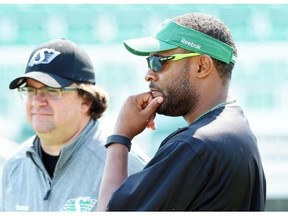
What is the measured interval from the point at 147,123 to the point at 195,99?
28 cm

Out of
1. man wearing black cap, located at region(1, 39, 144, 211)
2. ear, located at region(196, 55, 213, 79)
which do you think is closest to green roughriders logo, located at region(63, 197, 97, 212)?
man wearing black cap, located at region(1, 39, 144, 211)

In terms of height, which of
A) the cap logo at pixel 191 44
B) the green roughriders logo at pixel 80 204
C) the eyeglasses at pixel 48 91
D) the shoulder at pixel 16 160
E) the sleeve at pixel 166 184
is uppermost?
the cap logo at pixel 191 44

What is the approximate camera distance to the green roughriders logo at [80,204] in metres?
3.93

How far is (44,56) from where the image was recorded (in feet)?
14.4

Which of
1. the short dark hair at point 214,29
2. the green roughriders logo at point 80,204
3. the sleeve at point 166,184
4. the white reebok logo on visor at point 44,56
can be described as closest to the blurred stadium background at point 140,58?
the white reebok logo on visor at point 44,56

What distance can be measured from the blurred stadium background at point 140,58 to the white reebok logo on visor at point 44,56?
596 centimetres

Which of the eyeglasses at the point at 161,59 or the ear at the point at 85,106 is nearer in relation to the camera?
the eyeglasses at the point at 161,59

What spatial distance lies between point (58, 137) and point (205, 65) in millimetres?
1289

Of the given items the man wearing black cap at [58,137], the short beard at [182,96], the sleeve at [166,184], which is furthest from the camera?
the man wearing black cap at [58,137]

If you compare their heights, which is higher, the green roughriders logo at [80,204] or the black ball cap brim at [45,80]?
the black ball cap brim at [45,80]

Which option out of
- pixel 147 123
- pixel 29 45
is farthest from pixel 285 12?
pixel 147 123

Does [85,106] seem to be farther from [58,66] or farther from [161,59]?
[161,59]

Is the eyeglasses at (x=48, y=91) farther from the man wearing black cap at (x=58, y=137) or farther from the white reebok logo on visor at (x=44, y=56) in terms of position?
the white reebok logo on visor at (x=44, y=56)

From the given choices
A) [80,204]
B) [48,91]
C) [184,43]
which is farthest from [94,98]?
[184,43]
